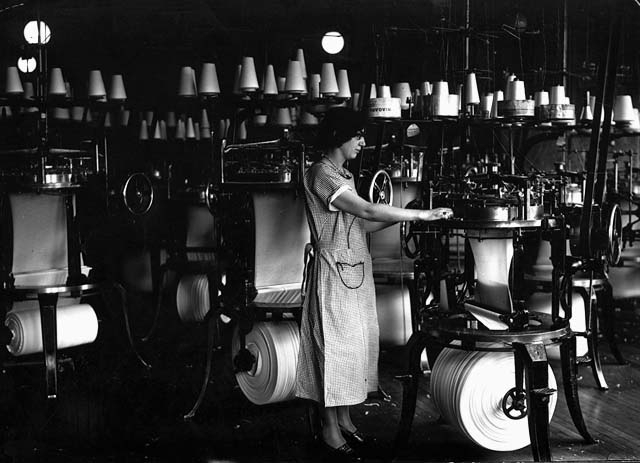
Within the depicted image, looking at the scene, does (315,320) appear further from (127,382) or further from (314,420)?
(127,382)

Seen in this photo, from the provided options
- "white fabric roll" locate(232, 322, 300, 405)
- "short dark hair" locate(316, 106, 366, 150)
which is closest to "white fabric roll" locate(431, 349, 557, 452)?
"white fabric roll" locate(232, 322, 300, 405)

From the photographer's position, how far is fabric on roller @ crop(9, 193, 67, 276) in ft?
12.6

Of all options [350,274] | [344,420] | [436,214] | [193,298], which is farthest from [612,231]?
[193,298]

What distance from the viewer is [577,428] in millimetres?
3129

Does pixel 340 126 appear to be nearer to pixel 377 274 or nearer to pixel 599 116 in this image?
pixel 599 116

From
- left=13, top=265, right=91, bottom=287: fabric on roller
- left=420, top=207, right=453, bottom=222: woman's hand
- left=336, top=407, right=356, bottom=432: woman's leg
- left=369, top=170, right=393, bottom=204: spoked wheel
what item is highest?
left=369, top=170, right=393, bottom=204: spoked wheel

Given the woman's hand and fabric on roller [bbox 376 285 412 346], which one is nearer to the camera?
the woman's hand

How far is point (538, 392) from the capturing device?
2.63 m

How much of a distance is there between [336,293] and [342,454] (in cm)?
60

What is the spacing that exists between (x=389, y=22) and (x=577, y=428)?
5687 mm

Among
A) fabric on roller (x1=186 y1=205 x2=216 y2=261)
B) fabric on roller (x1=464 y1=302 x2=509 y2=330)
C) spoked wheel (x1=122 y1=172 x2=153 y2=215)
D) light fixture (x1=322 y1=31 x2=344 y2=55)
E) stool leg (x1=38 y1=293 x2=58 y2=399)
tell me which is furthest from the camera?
light fixture (x1=322 y1=31 x2=344 y2=55)

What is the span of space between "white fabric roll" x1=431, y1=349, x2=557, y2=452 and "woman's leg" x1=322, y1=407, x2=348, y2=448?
1.37 feet

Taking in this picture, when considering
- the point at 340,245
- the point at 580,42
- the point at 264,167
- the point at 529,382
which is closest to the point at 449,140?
the point at 264,167

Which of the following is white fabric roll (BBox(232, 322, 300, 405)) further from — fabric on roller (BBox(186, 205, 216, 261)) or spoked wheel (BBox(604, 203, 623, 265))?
fabric on roller (BBox(186, 205, 216, 261))
